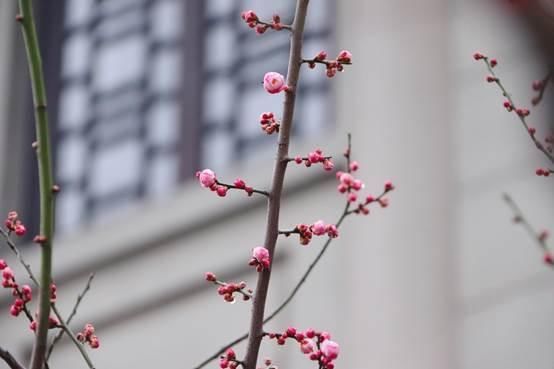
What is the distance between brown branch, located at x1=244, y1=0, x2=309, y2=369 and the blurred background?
3.14 metres

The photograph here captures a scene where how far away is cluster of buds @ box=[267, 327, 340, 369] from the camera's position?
197cm

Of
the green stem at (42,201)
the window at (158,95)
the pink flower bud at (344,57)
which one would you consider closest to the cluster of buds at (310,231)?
the pink flower bud at (344,57)

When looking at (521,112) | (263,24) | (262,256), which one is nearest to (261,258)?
(262,256)

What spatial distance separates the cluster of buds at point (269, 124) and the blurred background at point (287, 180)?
10.0ft

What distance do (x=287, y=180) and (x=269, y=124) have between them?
15.5 ft

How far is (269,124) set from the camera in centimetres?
212

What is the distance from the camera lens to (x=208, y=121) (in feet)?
25.3

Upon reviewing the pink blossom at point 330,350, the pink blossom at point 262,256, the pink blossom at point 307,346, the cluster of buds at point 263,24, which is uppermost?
the cluster of buds at point 263,24

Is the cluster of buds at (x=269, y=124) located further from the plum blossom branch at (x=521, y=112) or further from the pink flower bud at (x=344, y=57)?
the plum blossom branch at (x=521, y=112)

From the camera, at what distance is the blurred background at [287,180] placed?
586 centimetres

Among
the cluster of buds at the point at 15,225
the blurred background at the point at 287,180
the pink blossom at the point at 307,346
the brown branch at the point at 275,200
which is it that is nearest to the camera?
the brown branch at the point at 275,200

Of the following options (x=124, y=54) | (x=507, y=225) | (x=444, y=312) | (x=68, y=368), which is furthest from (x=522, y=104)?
(x=124, y=54)

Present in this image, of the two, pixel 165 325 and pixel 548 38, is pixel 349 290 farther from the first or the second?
pixel 548 38

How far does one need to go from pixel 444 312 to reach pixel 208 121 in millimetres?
2260
